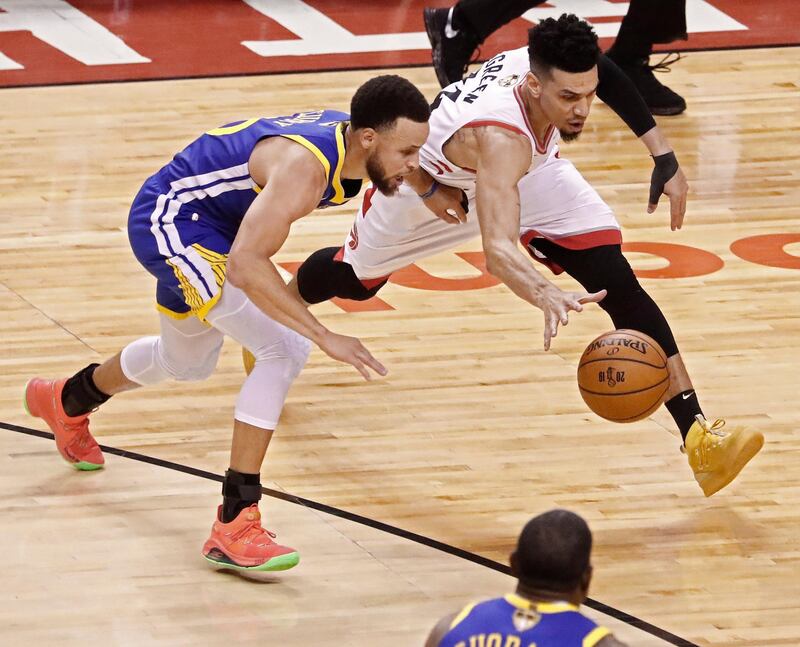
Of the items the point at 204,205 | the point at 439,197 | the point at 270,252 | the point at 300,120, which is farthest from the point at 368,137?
the point at 439,197

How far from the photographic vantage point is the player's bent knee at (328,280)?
5.72 metres

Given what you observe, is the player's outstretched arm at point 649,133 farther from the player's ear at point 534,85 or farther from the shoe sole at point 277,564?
the shoe sole at point 277,564

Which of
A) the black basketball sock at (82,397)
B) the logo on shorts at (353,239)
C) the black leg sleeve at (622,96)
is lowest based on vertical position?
the black basketball sock at (82,397)

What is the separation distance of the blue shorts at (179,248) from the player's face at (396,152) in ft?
1.64

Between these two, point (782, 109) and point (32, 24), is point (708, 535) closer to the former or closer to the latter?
point (782, 109)

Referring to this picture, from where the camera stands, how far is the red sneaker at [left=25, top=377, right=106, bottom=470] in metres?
5.22

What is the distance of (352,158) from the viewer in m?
4.55

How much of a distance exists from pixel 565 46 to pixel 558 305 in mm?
835

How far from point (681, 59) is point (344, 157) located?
6571 mm

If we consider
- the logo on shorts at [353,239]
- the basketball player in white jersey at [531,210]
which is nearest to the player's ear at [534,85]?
the basketball player in white jersey at [531,210]

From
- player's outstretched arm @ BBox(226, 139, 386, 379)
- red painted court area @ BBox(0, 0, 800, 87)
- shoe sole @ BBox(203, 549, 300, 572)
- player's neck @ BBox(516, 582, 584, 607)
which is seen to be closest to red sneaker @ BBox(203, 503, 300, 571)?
shoe sole @ BBox(203, 549, 300, 572)

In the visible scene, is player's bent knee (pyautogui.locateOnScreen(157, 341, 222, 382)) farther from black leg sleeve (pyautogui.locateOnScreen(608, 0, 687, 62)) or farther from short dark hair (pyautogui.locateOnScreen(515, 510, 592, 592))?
black leg sleeve (pyautogui.locateOnScreen(608, 0, 687, 62))

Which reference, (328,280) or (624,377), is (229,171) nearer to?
(328,280)

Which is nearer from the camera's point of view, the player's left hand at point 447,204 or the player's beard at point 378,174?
the player's beard at point 378,174
